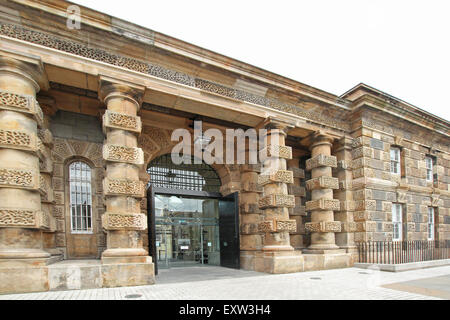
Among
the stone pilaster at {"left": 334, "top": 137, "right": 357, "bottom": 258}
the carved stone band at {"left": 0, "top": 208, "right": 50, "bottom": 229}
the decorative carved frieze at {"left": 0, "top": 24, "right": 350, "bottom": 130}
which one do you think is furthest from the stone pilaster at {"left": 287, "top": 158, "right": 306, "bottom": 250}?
the carved stone band at {"left": 0, "top": 208, "right": 50, "bottom": 229}

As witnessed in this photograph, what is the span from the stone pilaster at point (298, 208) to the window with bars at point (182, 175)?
361 centimetres

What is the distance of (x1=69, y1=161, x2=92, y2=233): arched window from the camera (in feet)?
31.7

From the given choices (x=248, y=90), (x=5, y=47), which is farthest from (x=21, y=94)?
(x=248, y=90)

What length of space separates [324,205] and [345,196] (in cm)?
147

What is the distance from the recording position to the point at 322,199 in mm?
12039

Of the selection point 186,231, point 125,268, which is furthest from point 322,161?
point 125,268

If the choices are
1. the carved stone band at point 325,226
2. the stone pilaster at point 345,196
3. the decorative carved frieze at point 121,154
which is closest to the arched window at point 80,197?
the decorative carved frieze at point 121,154

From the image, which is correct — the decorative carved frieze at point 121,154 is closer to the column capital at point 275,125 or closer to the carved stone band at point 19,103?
the carved stone band at point 19,103

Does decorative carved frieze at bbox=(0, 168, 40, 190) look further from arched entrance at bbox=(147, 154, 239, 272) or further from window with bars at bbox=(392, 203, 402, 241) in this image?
window with bars at bbox=(392, 203, 402, 241)

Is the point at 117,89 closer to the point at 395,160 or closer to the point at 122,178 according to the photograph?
the point at 122,178

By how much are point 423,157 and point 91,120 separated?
15969mm

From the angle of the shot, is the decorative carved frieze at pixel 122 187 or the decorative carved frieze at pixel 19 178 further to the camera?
the decorative carved frieze at pixel 122 187

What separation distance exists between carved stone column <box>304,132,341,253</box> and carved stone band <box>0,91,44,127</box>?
393 inches

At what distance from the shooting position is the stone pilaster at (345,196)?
12477 mm
